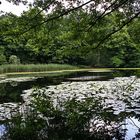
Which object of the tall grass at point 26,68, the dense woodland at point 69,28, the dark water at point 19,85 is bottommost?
the tall grass at point 26,68

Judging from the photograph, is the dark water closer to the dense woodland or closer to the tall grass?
the dense woodland

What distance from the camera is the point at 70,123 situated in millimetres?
6105

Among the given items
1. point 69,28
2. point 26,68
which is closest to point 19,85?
point 69,28

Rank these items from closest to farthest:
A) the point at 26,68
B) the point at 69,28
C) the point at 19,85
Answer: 1. the point at 69,28
2. the point at 19,85
3. the point at 26,68

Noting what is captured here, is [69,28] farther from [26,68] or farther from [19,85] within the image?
[26,68]

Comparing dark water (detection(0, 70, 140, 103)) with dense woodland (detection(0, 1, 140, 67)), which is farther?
dark water (detection(0, 70, 140, 103))

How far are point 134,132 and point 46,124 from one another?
1822 mm

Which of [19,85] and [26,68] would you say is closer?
[19,85]

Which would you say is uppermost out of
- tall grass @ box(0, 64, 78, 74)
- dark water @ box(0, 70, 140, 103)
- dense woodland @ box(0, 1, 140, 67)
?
dense woodland @ box(0, 1, 140, 67)

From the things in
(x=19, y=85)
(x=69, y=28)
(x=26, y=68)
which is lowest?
(x=26, y=68)

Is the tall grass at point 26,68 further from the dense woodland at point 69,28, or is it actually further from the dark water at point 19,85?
the dense woodland at point 69,28

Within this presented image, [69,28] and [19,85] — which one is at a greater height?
[69,28]

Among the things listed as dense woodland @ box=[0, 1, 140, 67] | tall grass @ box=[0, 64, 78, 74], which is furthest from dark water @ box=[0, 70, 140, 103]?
tall grass @ box=[0, 64, 78, 74]

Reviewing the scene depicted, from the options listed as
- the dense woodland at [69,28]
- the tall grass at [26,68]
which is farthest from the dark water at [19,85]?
the tall grass at [26,68]
